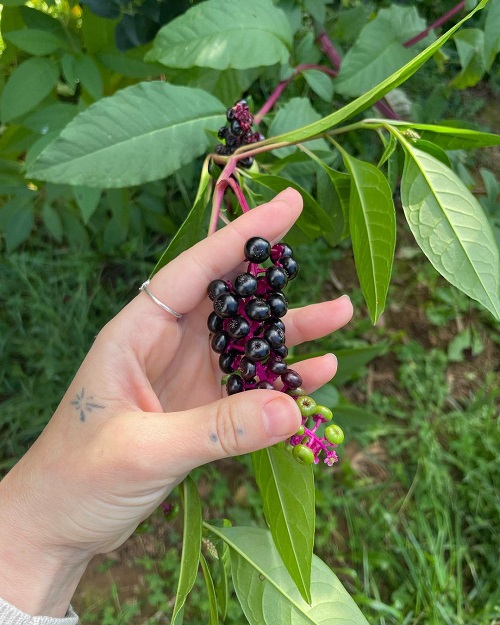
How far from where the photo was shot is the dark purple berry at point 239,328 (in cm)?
94

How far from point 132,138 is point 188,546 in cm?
87

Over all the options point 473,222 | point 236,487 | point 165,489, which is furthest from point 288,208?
point 236,487

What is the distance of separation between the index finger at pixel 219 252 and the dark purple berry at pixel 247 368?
28 cm

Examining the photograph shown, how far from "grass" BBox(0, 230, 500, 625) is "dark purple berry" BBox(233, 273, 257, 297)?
128 centimetres

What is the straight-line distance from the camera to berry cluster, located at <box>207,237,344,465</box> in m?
0.92

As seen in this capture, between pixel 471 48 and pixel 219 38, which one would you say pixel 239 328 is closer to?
pixel 219 38

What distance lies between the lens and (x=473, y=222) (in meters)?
0.96

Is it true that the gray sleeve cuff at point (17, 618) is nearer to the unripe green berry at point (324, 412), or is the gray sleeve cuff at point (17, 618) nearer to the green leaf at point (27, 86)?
the unripe green berry at point (324, 412)

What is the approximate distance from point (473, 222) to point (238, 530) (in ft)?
2.80

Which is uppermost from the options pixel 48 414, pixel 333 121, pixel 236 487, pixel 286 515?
pixel 333 121

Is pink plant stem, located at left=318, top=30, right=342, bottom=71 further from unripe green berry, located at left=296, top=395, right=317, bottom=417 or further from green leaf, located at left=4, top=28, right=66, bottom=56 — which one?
unripe green berry, located at left=296, top=395, right=317, bottom=417

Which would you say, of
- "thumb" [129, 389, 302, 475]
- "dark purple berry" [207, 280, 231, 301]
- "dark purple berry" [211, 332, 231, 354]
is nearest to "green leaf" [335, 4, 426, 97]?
"dark purple berry" [207, 280, 231, 301]

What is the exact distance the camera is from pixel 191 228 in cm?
120

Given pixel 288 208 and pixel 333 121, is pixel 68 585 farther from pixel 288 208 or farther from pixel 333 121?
pixel 333 121
